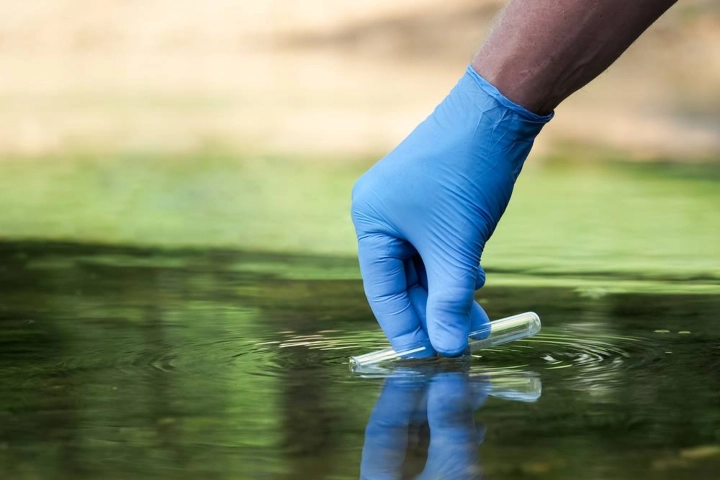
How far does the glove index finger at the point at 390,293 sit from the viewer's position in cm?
147

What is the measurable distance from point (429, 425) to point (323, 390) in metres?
0.19

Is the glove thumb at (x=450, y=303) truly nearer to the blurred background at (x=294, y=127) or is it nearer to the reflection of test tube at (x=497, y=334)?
the reflection of test tube at (x=497, y=334)

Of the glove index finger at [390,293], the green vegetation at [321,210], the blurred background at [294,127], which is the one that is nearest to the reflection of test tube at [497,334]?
the glove index finger at [390,293]

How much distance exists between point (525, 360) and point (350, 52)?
4.80m

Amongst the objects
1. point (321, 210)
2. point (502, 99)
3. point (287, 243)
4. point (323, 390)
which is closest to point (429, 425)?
point (323, 390)

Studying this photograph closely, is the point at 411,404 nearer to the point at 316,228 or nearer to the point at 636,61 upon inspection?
the point at 316,228

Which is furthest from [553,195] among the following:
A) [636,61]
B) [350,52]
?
[350,52]

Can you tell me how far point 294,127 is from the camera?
15.0ft

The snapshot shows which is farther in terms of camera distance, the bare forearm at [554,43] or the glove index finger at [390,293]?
the glove index finger at [390,293]

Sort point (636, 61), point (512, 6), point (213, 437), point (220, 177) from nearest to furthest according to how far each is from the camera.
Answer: point (213, 437), point (512, 6), point (220, 177), point (636, 61)

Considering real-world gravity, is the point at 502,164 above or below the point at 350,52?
below

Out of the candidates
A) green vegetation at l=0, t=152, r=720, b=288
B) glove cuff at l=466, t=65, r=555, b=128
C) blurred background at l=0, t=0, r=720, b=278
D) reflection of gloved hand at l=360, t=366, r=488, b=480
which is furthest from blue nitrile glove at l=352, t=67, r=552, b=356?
green vegetation at l=0, t=152, r=720, b=288

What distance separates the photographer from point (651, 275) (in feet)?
6.92

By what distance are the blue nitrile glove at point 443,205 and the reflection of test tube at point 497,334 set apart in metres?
0.02
